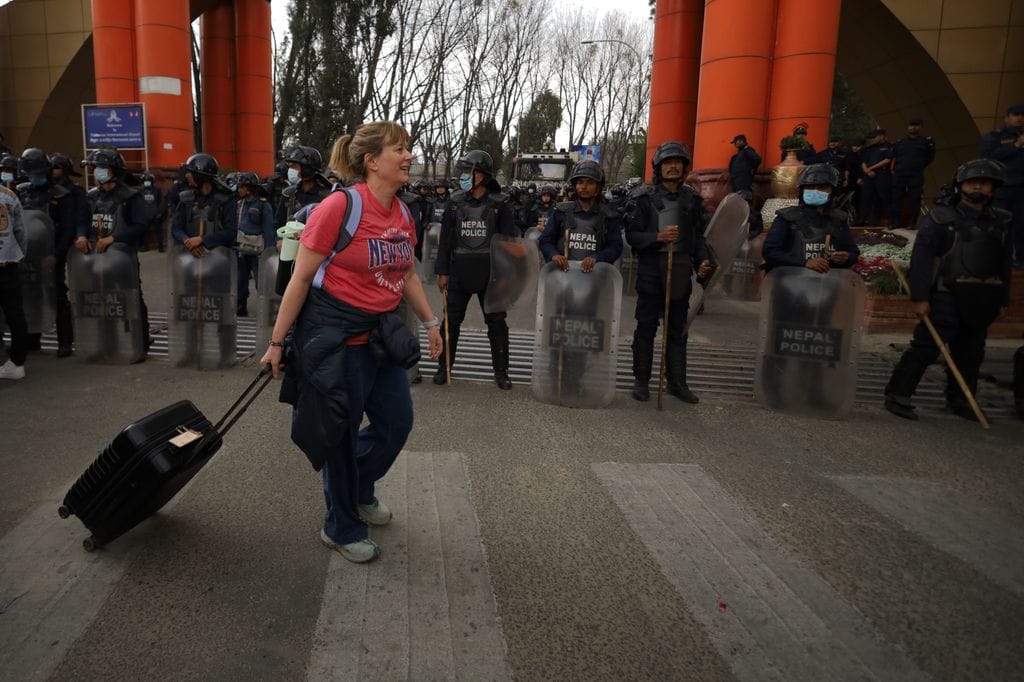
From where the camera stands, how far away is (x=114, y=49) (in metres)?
17.3

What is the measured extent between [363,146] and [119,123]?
1718 centimetres

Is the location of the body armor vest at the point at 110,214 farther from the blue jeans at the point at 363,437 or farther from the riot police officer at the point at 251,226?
the blue jeans at the point at 363,437

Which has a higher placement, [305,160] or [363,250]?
[305,160]

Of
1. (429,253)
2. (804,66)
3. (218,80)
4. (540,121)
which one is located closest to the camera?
(804,66)

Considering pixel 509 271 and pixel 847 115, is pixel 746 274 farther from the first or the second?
pixel 847 115

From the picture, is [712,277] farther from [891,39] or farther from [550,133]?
[550,133]

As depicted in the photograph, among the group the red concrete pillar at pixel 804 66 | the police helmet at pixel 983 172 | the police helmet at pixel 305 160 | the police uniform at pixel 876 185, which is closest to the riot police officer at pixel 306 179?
the police helmet at pixel 305 160

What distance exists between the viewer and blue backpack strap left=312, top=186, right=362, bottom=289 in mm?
2777

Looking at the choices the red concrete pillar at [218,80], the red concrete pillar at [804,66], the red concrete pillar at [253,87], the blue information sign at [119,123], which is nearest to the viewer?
the red concrete pillar at [804,66]

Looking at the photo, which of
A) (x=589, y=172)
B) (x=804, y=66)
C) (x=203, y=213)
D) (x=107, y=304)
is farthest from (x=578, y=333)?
(x=804, y=66)

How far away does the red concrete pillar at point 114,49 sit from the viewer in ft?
56.8

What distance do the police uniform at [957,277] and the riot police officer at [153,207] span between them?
7.16 metres

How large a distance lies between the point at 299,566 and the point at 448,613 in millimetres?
764

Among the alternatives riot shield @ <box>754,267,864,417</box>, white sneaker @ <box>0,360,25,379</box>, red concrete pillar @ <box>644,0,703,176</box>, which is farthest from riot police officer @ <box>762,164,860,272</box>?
red concrete pillar @ <box>644,0,703,176</box>
